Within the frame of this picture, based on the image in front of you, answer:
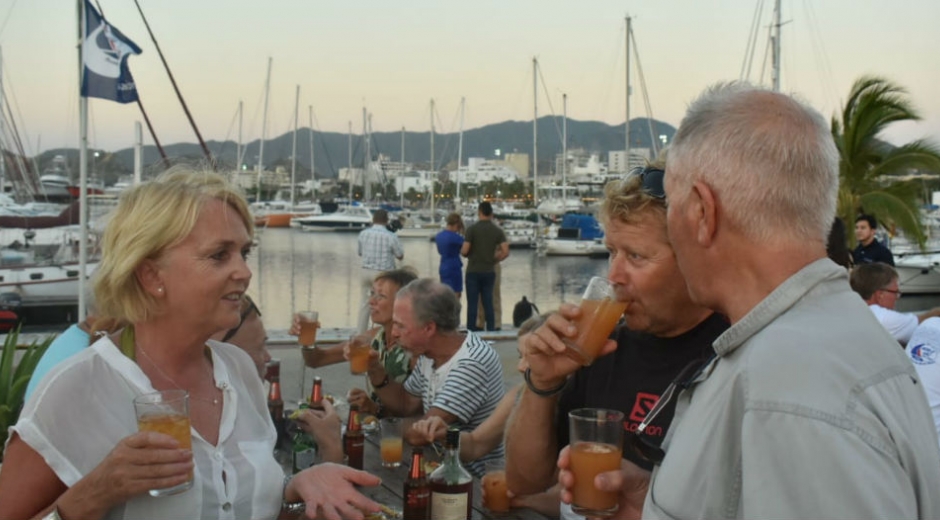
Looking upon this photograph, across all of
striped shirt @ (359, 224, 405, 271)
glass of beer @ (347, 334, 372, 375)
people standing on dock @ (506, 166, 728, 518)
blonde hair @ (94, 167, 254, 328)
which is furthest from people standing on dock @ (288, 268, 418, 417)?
striped shirt @ (359, 224, 405, 271)

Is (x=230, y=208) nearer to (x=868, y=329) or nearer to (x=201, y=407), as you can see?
(x=201, y=407)

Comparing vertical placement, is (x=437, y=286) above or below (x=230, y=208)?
below

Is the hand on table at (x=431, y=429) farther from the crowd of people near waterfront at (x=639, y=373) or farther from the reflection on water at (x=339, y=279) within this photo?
the reflection on water at (x=339, y=279)

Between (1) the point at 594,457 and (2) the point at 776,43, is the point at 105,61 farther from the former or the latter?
(2) the point at 776,43

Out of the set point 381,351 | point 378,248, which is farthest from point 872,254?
→ point 381,351

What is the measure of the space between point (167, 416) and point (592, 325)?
3.52ft

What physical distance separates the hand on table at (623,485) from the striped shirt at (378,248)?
9088mm

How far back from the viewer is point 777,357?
3.74ft

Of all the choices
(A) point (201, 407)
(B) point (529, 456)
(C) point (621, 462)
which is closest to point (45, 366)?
(A) point (201, 407)

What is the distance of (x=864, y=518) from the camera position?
1049mm

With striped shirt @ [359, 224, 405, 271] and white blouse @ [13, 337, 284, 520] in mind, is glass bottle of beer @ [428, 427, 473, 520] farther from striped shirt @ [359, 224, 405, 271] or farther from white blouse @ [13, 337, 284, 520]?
striped shirt @ [359, 224, 405, 271]

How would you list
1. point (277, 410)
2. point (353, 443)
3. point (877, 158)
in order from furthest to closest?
point (877, 158) → point (277, 410) → point (353, 443)

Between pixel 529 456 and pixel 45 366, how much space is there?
2.02 m

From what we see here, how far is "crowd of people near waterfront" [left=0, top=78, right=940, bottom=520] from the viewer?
1.12 m
